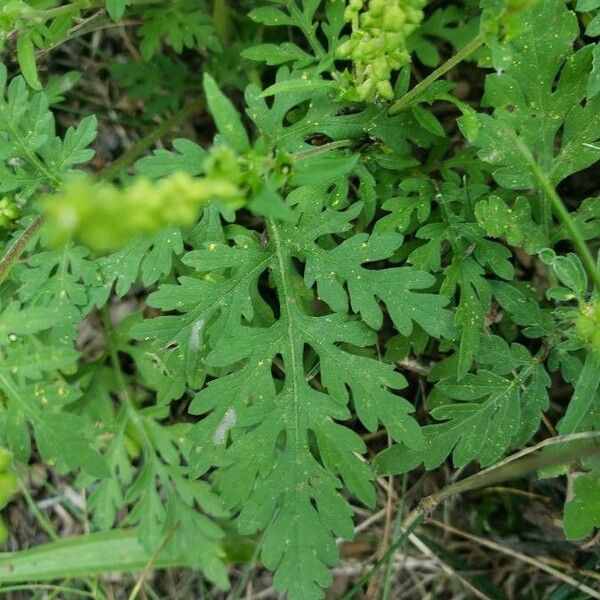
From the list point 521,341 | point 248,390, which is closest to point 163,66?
point 248,390

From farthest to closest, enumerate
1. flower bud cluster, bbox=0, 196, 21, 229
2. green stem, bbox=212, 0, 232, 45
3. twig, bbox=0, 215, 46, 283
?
1. green stem, bbox=212, 0, 232, 45
2. flower bud cluster, bbox=0, 196, 21, 229
3. twig, bbox=0, 215, 46, 283

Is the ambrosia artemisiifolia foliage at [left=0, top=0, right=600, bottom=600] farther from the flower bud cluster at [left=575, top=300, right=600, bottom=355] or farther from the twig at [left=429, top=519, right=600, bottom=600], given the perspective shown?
the twig at [left=429, top=519, right=600, bottom=600]

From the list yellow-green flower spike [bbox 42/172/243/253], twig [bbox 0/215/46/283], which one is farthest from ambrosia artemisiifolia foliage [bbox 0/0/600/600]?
yellow-green flower spike [bbox 42/172/243/253]

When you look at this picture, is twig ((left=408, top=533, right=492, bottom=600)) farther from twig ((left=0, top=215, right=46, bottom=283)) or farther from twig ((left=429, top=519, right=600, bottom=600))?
twig ((left=0, top=215, right=46, bottom=283))

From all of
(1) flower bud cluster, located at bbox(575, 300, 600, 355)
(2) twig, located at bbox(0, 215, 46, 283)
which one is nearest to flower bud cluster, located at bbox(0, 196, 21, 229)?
(2) twig, located at bbox(0, 215, 46, 283)

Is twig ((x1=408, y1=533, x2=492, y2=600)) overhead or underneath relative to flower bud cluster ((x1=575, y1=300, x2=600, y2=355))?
underneath

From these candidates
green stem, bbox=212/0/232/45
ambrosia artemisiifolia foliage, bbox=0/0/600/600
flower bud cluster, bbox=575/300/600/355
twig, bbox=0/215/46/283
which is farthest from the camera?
green stem, bbox=212/0/232/45

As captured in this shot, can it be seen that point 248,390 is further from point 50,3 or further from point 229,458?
point 50,3

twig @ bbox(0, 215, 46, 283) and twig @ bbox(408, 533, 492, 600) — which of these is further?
twig @ bbox(408, 533, 492, 600)

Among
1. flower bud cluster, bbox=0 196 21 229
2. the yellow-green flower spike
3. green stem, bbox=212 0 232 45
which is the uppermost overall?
the yellow-green flower spike
